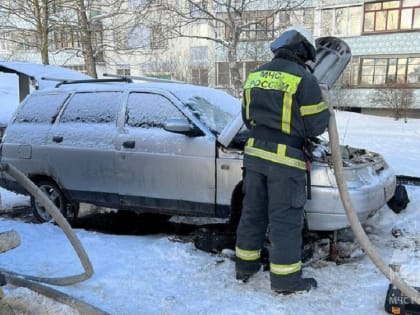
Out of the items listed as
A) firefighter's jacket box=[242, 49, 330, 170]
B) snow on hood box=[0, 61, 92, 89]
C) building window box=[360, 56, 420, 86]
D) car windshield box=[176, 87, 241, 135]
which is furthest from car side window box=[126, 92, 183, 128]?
building window box=[360, 56, 420, 86]

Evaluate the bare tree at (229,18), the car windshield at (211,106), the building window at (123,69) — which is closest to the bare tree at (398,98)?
the bare tree at (229,18)

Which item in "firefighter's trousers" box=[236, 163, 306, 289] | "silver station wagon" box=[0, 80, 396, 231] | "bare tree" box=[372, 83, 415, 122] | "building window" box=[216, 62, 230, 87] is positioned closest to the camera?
"firefighter's trousers" box=[236, 163, 306, 289]

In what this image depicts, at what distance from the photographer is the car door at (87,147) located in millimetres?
4863

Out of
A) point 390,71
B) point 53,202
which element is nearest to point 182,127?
point 53,202

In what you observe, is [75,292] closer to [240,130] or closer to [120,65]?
[240,130]

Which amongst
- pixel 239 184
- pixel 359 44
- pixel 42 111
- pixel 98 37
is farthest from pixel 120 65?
pixel 239 184

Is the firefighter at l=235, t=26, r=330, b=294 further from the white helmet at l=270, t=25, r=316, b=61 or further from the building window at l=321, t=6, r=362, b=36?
A: the building window at l=321, t=6, r=362, b=36

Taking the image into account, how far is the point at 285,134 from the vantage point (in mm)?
3234

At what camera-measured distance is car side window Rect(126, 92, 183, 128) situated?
4.64 m

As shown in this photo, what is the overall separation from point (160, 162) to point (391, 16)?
24308 millimetres

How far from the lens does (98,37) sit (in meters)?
20.2

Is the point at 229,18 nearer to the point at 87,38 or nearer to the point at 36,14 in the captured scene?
the point at 87,38

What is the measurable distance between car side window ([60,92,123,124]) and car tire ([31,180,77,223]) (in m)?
0.83

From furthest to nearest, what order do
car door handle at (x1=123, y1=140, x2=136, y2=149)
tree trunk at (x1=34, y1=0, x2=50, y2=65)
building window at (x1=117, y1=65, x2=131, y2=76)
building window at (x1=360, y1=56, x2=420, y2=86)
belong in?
building window at (x1=117, y1=65, x2=131, y2=76)
building window at (x1=360, y1=56, x2=420, y2=86)
tree trunk at (x1=34, y1=0, x2=50, y2=65)
car door handle at (x1=123, y1=140, x2=136, y2=149)
